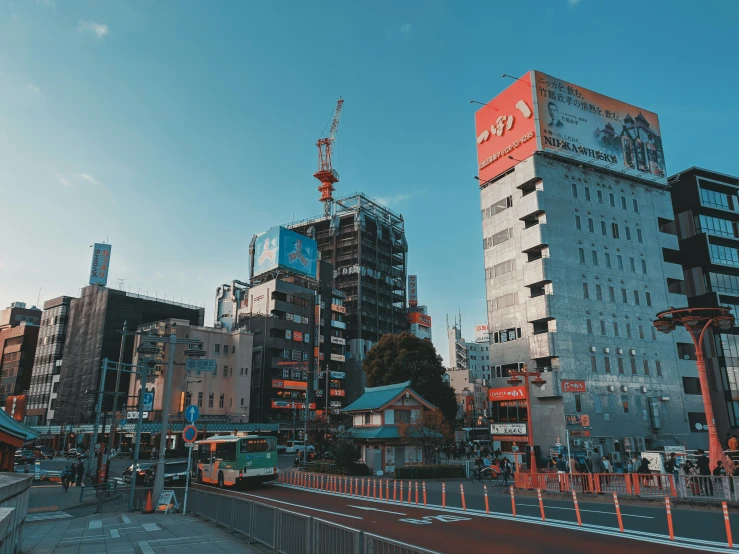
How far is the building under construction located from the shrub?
223 feet

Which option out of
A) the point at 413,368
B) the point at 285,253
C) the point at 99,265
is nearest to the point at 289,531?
the point at 413,368

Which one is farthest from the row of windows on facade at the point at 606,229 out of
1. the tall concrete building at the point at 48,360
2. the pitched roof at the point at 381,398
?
the tall concrete building at the point at 48,360

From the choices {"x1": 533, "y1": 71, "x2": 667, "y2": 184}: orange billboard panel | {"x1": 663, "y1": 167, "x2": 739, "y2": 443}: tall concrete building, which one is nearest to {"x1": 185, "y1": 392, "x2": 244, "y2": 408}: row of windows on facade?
{"x1": 533, "y1": 71, "x2": 667, "y2": 184}: orange billboard panel

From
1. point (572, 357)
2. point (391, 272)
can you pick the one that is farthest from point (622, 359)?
point (391, 272)

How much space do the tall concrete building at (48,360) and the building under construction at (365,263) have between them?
54744 mm

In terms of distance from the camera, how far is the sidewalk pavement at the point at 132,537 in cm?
1250

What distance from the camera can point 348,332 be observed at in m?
111

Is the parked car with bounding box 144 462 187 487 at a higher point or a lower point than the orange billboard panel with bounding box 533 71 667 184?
lower

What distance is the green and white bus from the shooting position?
28.8m

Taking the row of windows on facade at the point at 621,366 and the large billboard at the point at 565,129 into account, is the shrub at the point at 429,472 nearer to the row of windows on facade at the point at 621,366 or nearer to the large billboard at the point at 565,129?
the row of windows on facade at the point at 621,366

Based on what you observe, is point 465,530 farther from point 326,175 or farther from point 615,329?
point 326,175

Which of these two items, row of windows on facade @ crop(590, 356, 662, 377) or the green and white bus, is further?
row of windows on facade @ crop(590, 356, 662, 377)

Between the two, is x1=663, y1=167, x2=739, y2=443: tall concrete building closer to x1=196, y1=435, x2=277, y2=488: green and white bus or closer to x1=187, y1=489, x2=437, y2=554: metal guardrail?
x1=196, y1=435, x2=277, y2=488: green and white bus

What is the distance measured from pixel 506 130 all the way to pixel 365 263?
59.0 m
